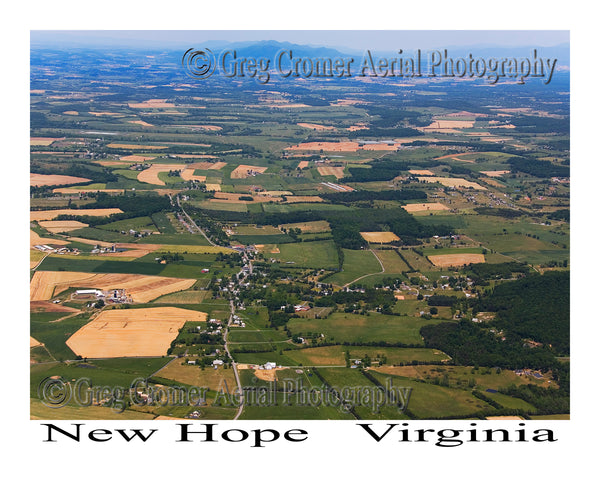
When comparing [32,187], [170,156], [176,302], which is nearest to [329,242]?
[176,302]

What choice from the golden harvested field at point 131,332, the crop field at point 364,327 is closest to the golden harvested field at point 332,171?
the crop field at point 364,327

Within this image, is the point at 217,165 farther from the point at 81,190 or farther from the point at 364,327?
the point at 364,327

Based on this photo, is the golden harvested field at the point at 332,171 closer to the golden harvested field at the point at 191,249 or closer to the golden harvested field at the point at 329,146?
the golden harvested field at the point at 329,146

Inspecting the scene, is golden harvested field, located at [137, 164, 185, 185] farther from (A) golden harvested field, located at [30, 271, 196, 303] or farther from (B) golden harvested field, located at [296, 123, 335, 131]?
(B) golden harvested field, located at [296, 123, 335, 131]

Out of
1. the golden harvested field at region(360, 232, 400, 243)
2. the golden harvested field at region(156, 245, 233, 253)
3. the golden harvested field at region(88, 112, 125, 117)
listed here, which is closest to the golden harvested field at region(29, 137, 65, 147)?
the golden harvested field at region(88, 112, 125, 117)

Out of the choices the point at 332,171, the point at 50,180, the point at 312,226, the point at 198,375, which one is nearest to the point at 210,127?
the point at 332,171
